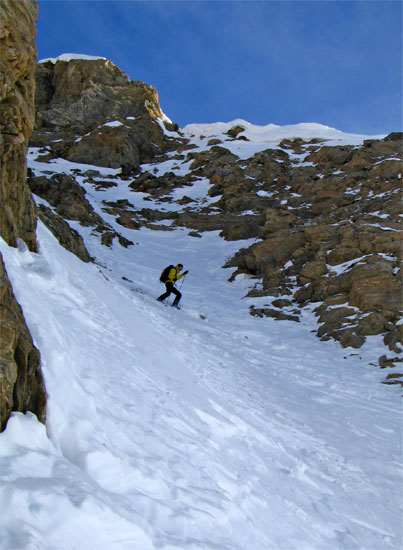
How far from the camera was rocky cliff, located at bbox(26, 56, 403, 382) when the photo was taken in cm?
1805

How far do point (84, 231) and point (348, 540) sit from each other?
2509 centimetres

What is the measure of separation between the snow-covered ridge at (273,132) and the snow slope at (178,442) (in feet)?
153

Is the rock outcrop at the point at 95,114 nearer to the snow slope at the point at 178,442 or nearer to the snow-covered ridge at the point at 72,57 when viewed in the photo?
A: the snow-covered ridge at the point at 72,57

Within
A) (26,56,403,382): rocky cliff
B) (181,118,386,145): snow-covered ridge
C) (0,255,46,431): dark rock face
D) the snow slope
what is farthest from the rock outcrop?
(0,255,46,431): dark rock face

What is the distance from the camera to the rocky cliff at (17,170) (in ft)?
13.7

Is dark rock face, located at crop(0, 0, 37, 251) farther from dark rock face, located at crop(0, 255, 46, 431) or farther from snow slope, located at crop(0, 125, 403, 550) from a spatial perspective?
dark rock face, located at crop(0, 255, 46, 431)

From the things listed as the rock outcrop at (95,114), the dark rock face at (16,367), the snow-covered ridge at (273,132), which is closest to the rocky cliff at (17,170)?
the dark rock face at (16,367)

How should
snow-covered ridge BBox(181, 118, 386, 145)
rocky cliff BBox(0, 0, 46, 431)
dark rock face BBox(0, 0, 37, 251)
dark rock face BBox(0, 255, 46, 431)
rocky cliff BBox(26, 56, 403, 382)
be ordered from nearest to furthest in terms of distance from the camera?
dark rock face BBox(0, 255, 46, 431) → rocky cliff BBox(0, 0, 46, 431) → dark rock face BBox(0, 0, 37, 251) → rocky cliff BBox(26, 56, 403, 382) → snow-covered ridge BBox(181, 118, 386, 145)

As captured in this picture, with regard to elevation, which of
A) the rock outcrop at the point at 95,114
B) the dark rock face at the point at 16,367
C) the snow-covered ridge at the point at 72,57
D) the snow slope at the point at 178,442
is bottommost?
the snow slope at the point at 178,442

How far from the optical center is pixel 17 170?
961cm

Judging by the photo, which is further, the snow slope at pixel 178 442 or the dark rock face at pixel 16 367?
the dark rock face at pixel 16 367

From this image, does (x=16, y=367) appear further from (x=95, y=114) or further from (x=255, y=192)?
(x=95, y=114)

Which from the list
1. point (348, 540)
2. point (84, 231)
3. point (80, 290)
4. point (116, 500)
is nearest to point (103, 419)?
point (116, 500)

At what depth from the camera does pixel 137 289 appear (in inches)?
700
